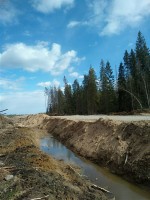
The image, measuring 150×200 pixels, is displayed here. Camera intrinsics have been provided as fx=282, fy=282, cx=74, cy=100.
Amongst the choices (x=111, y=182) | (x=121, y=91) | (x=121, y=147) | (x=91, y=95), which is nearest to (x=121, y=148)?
(x=121, y=147)

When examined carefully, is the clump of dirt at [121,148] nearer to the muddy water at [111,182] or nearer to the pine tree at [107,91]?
the muddy water at [111,182]

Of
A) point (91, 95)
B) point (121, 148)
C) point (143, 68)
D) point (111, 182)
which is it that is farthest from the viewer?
point (91, 95)

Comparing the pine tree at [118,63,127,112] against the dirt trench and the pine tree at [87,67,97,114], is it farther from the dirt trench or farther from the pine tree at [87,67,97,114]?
the dirt trench

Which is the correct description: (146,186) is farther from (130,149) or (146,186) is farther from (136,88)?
(136,88)

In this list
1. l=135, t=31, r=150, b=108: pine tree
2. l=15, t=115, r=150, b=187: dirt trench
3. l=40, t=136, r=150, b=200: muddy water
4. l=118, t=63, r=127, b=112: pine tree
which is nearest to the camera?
l=40, t=136, r=150, b=200: muddy water

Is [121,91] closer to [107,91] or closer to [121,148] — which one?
[107,91]

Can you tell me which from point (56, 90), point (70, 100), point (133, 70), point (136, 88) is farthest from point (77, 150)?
point (56, 90)

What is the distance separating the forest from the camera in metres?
58.5

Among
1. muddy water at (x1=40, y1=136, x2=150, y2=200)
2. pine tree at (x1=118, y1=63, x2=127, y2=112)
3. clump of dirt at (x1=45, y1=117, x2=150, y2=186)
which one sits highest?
pine tree at (x1=118, y1=63, x2=127, y2=112)

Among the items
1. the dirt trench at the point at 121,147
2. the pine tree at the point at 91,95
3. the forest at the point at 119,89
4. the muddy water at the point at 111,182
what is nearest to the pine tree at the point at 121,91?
the forest at the point at 119,89

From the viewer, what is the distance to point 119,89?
62219 millimetres

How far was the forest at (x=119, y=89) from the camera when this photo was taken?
58550 mm

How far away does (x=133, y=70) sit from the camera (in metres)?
63.9

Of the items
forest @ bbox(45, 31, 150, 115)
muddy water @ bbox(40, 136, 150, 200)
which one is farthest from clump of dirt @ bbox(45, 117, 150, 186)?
forest @ bbox(45, 31, 150, 115)
